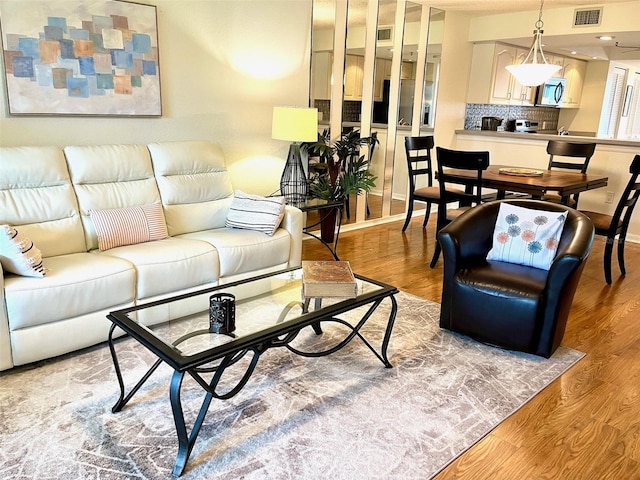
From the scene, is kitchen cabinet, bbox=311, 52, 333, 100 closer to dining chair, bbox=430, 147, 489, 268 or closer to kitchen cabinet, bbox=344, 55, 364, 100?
kitchen cabinet, bbox=344, 55, 364, 100

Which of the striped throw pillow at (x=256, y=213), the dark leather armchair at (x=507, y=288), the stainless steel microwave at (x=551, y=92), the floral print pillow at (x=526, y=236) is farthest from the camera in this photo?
the stainless steel microwave at (x=551, y=92)

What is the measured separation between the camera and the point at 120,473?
1.82 meters

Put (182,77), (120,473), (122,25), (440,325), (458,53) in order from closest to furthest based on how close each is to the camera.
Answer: (120,473), (440,325), (122,25), (182,77), (458,53)

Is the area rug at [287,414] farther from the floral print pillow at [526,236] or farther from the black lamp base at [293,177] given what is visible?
the black lamp base at [293,177]

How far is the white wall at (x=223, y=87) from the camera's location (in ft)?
11.2

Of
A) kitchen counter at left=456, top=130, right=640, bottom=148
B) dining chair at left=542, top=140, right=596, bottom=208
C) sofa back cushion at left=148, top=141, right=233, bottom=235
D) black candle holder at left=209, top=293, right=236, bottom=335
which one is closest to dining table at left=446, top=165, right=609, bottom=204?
dining chair at left=542, top=140, right=596, bottom=208

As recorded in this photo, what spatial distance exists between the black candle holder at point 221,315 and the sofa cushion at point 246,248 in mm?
1025

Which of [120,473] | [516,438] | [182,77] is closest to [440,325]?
[516,438]

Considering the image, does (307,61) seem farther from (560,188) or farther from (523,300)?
(523,300)

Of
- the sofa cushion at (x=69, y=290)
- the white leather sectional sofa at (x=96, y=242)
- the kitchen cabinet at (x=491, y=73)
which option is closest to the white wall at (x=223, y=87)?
the white leather sectional sofa at (x=96, y=242)

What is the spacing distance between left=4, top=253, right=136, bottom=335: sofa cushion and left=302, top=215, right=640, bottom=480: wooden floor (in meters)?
1.80

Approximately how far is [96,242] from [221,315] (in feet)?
4.44

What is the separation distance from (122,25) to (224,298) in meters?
2.19

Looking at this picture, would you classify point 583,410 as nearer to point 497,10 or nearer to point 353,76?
point 353,76
